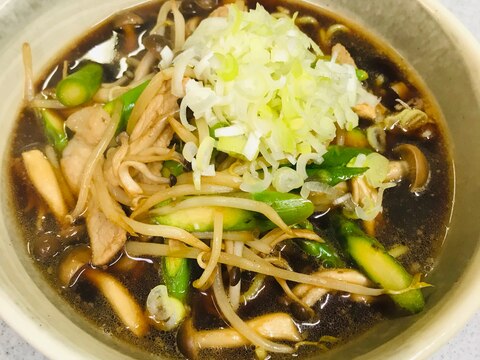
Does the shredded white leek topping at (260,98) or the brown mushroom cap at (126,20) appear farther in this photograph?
the brown mushroom cap at (126,20)

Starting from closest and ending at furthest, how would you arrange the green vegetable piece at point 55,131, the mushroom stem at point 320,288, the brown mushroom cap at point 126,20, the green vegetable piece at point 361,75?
the mushroom stem at point 320,288, the green vegetable piece at point 55,131, the green vegetable piece at point 361,75, the brown mushroom cap at point 126,20

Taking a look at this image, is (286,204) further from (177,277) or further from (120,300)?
(120,300)

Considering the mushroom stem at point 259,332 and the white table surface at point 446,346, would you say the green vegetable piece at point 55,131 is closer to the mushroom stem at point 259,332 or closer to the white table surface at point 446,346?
the white table surface at point 446,346

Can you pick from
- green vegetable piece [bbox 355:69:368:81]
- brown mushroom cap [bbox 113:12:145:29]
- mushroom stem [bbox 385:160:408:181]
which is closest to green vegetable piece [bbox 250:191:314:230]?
mushroom stem [bbox 385:160:408:181]

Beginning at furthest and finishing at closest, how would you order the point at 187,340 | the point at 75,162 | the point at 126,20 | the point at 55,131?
1. the point at 126,20
2. the point at 55,131
3. the point at 75,162
4. the point at 187,340

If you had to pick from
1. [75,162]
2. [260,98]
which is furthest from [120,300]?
[260,98]

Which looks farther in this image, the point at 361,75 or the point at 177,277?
the point at 361,75

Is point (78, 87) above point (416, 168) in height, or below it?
below

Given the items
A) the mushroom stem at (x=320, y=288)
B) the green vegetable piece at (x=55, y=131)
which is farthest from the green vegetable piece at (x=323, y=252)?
the green vegetable piece at (x=55, y=131)
